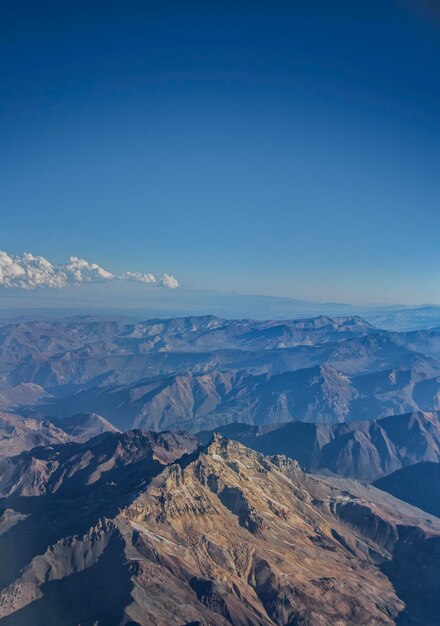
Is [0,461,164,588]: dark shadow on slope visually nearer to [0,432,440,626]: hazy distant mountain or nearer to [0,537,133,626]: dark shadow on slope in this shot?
[0,432,440,626]: hazy distant mountain

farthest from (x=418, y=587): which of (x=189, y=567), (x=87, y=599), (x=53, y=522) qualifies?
(x=53, y=522)

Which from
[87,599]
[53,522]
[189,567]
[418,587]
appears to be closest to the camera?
[87,599]

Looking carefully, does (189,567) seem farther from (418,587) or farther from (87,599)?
(418,587)

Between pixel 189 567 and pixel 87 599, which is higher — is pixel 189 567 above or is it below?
below

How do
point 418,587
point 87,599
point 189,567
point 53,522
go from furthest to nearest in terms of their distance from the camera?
1. point 418,587
2. point 53,522
3. point 189,567
4. point 87,599

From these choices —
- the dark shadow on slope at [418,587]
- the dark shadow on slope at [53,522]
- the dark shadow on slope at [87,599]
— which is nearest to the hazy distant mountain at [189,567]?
the dark shadow on slope at [87,599]

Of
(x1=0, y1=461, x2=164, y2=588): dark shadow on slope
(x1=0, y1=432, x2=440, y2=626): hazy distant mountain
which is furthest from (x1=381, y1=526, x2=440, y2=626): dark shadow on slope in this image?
(x1=0, y1=461, x2=164, y2=588): dark shadow on slope

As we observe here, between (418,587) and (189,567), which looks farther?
(418,587)

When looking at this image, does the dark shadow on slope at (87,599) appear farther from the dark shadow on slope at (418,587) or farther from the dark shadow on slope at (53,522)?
the dark shadow on slope at (418,587)

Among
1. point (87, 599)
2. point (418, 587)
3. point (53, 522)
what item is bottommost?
point (418, 587)
